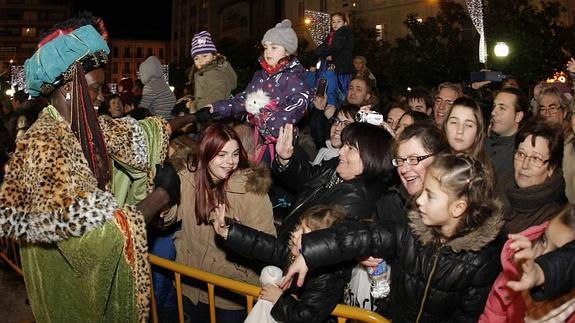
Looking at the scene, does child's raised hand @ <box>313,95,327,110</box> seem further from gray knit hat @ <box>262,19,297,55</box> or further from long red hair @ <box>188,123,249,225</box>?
long red hair @ <box>188,123,249,225</box>

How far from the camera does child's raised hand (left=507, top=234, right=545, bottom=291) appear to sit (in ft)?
6.99

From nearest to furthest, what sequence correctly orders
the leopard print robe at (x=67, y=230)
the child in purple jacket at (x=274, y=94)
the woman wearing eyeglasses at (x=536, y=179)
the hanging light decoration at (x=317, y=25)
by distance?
the leopard print robe at (x=67, y=230) → the woman wearing eyeglasses at (x=536, y=179) → the child in purple jacket at (x=274, y=94) → the hanging light decoration at (x=317, y=25)

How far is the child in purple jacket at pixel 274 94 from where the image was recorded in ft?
18.2

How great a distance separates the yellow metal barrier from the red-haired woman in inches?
11.7

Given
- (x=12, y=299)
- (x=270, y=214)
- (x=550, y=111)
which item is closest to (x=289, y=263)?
(x=270, y=214)

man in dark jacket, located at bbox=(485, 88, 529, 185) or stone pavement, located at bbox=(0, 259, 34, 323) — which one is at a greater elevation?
man in dark jacket, located at bbox=(485, 88, 529, 185)

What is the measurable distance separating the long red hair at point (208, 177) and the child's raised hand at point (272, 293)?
1.07 m

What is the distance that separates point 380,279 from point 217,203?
4.92ft

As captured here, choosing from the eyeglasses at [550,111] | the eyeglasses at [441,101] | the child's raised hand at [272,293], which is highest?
the eyeglasses at [441,101]

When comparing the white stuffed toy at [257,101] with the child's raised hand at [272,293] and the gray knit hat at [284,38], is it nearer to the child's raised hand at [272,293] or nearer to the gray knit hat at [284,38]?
the gray knit hat at [284,38]

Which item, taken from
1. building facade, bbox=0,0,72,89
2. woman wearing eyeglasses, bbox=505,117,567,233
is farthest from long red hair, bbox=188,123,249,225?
building facade, bbox=0,0,72,89

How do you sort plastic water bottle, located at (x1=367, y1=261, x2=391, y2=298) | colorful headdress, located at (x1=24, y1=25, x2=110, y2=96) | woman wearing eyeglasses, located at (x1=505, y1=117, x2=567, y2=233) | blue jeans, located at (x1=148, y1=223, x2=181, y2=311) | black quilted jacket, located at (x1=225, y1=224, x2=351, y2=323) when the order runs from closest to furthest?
colorful headdress, located at (x1=24, y1=25, x2=110, y2=96) < black quilted jacket, located at (x1=225, y1=224, x2=351, y2=323) < plastic water bottle, located at (x1=367, y1=261, x2=391, y2=298) < woman wearing eyeglasses, located at (x1=505, y1=117, x2=567, y2=233) < blue jeans, located at (x1=148, y1=223, x2=181, y2=311)

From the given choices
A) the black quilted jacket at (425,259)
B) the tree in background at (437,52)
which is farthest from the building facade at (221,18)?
the black quilted jacket at (425,259)

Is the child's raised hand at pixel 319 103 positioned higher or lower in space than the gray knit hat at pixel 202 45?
lower
